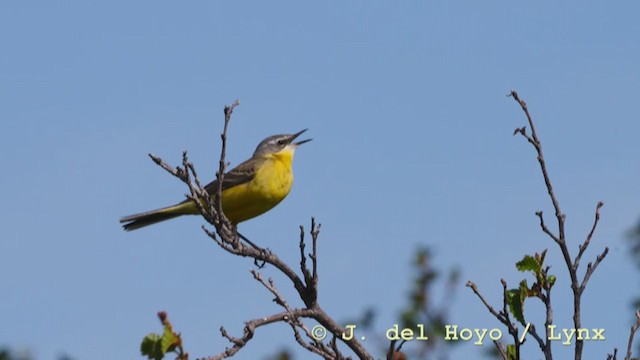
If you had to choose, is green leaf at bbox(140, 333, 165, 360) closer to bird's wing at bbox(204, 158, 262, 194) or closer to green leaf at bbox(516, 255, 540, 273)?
green leaf at bbox(516, 255, 540, 273)

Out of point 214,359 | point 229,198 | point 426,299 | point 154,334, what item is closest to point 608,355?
point 426,299

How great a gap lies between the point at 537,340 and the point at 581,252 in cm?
52

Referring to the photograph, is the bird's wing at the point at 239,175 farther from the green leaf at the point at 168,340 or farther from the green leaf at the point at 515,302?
the green leaf at the point at 168,340

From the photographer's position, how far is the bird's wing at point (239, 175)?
1077cm

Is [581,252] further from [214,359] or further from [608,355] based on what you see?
[214,359]

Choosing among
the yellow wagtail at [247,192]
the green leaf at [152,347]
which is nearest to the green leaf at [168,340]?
the green leaf at [152,347]

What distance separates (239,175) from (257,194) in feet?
1.56

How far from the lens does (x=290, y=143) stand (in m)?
12.2

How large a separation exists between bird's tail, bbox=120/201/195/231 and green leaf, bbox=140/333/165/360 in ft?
25.9

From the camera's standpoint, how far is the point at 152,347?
3.02 metres

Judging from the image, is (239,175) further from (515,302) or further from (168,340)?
(168,340)

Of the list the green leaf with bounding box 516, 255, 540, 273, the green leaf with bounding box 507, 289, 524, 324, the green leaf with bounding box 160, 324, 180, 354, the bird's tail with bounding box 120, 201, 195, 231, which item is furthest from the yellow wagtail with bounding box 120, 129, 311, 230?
the green leaf with bounding box 160, 324, 180, 354

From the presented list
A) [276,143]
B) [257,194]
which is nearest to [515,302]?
[257,194]

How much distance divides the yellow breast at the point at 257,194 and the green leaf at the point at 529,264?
5.77 metres
